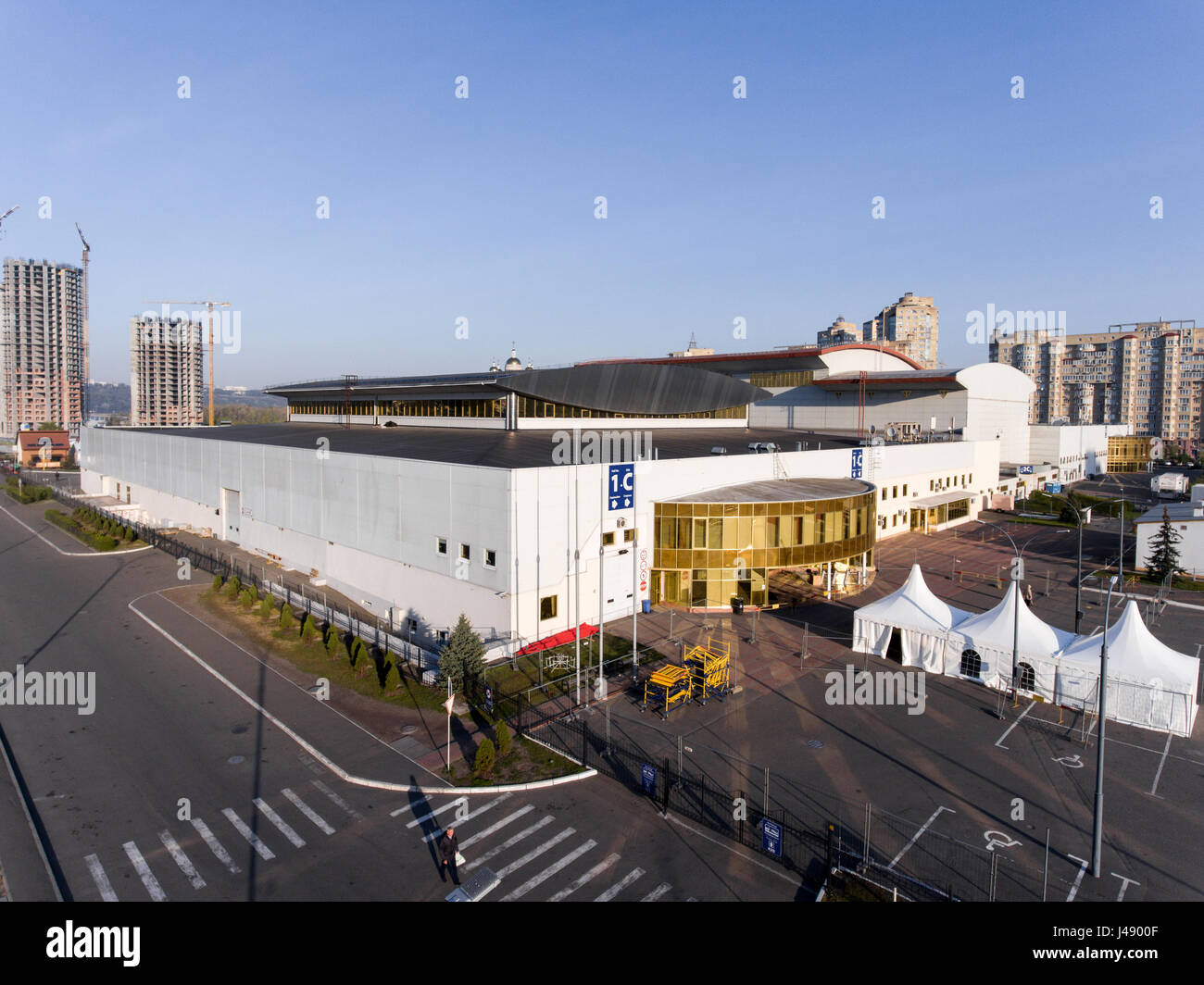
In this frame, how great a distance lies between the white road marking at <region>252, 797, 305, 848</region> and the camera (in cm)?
1449

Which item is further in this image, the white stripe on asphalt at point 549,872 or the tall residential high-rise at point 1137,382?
the tall residential high-rise at point 1137,382

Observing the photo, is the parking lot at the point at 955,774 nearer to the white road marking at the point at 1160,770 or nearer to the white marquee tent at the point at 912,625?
the white road marking at the point at 1160,770

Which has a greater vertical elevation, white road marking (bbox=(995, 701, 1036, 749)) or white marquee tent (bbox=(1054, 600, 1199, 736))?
white marquee tent (bbox=(1054, 600, 1199, 736))

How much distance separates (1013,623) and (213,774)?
2382 centimetres

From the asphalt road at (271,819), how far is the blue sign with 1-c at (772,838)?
11.7 inches

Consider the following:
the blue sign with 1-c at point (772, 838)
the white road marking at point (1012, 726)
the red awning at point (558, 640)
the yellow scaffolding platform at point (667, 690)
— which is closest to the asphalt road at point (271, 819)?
the blue sign with 1-c at point (772, 838)

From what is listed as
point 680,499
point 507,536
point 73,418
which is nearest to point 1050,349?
point 680,499

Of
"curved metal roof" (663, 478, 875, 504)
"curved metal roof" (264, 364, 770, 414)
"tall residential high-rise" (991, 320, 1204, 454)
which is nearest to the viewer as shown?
"curved metal roof" (663, 478, 875, 504)

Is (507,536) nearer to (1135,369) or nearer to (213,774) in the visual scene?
(213,774)

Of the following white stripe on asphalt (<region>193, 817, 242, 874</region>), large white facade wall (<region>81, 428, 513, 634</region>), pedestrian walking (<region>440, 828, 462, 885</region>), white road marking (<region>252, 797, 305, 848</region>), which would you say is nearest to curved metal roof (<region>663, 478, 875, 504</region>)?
large white facade wall (<region>81, 428, 513, 634</region>)

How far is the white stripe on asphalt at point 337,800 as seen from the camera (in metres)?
15.6

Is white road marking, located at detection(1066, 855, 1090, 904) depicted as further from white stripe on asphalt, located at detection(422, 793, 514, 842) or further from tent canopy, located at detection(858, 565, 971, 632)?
white stripe on asphalt, located at detection(422, 793, 514, 842)

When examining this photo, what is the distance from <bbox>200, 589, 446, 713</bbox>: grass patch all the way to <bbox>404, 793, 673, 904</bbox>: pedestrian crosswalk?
584 centimetres
